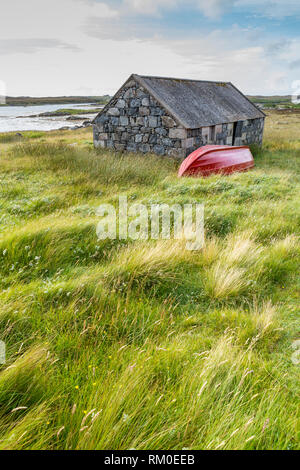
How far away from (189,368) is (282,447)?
0.80m

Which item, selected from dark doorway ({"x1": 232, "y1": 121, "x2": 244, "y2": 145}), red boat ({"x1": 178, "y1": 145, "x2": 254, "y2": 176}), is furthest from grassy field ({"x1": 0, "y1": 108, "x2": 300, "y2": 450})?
dark doorway ({"x1": 232, "y1": 121, "x2": 244, "y2": 145})

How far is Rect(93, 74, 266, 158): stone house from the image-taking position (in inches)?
469

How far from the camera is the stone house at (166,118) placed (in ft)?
39.1

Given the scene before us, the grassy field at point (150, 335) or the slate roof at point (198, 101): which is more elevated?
the slate roof at point (198, 101)

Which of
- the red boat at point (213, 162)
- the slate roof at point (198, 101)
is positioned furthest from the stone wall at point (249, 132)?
the red boat at point (213, 162)

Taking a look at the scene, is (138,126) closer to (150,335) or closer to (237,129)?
(237,129)

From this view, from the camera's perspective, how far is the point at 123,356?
2.58 metres

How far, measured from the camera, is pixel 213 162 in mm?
10445

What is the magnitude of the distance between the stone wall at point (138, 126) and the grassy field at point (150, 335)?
6.57 meters

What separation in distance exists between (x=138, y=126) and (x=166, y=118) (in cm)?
163

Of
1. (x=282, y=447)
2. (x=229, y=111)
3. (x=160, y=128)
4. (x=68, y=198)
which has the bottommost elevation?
(x=282, y=447)

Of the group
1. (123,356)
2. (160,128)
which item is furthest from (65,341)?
(160,128)

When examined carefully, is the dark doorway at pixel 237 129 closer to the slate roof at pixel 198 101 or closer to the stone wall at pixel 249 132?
the stone wall at pixel 249 132

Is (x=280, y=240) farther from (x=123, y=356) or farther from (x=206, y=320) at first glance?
(x=123, y=356)
